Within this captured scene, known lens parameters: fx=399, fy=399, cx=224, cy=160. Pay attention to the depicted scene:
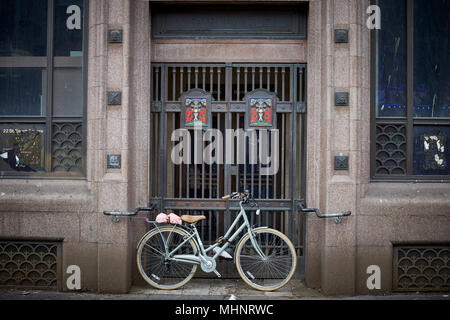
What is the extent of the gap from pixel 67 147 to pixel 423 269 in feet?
19.5

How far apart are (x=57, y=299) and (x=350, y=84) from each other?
543cm

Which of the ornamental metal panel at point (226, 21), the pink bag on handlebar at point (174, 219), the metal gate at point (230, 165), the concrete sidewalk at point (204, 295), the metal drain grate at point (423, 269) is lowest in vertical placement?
the concrete sidewalk at point (204, 295)

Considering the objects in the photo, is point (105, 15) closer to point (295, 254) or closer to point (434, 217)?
point (295, 254)

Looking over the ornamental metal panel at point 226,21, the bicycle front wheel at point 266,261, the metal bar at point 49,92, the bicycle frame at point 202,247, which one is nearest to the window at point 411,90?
the ornamental metal panel at point 226,21

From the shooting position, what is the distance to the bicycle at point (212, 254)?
6.11m

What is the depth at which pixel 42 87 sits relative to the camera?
652 cm

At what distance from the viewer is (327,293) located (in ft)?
19.9

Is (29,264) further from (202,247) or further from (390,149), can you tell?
(390,149)

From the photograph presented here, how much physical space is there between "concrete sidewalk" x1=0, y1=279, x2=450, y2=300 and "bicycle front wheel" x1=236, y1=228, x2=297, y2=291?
176 millimetres

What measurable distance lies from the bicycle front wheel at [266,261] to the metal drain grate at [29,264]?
292cm

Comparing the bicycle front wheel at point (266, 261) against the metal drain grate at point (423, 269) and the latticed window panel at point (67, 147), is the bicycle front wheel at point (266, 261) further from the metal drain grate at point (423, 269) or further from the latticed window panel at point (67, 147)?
the latticed window panel at point (67, 147)

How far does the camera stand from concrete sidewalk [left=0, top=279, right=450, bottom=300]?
5902mm

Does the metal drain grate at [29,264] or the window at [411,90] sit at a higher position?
the window at [411,90]

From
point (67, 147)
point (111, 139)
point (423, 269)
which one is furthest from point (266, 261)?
point (67, 147)
